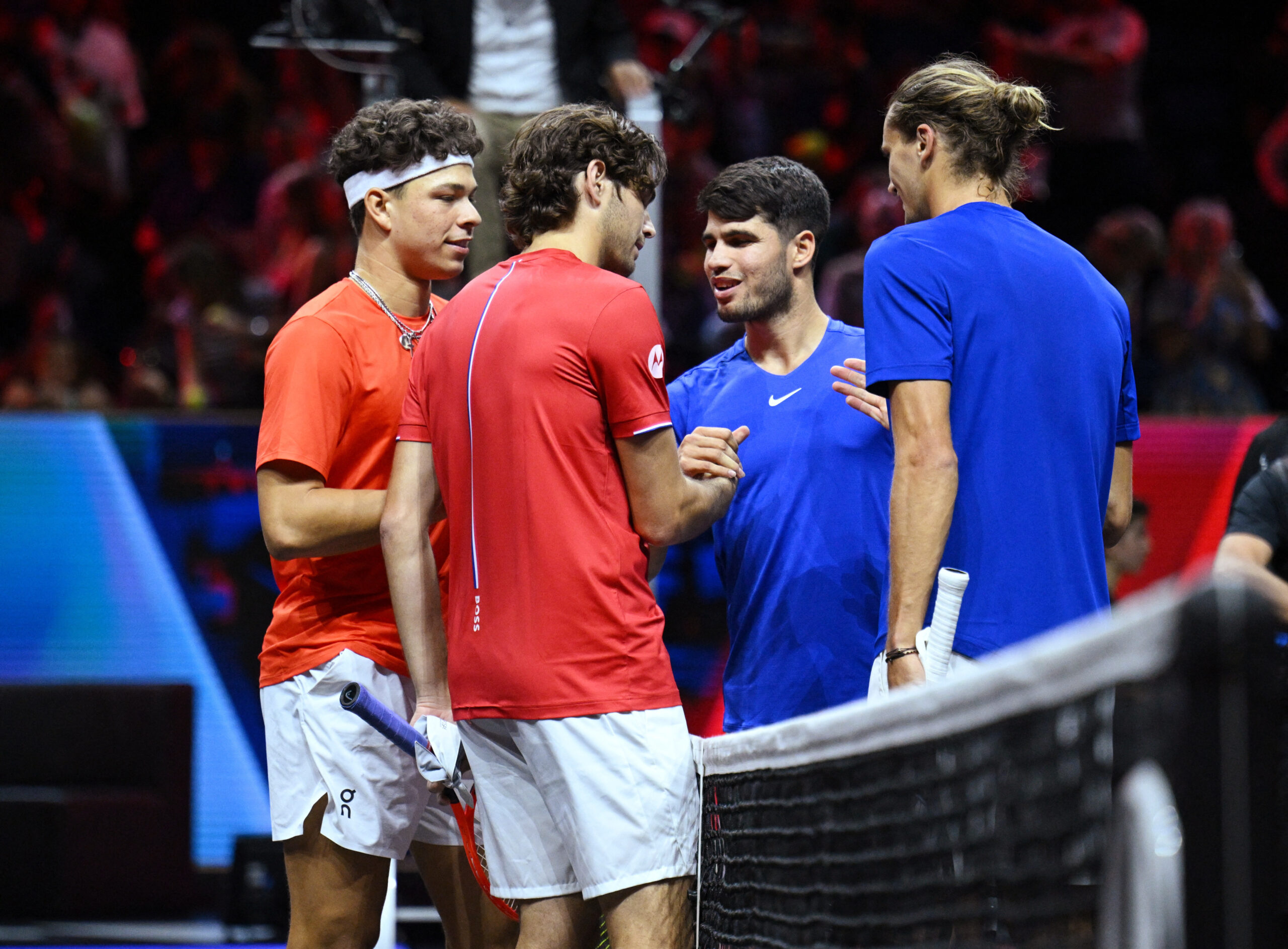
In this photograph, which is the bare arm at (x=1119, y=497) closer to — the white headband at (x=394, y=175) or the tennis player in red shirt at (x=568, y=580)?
the tennis player in red shirt at (x=568, y=580)

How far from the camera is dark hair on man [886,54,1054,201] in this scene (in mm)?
2787

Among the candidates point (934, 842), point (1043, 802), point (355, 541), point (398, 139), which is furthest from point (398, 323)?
point (1043, 802)

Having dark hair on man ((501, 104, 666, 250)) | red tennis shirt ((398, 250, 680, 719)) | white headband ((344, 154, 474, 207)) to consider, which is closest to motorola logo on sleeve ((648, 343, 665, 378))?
red tennis shirt ((398, 250, 680, 719))

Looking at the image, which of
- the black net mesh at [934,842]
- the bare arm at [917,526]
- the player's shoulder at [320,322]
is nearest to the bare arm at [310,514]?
the player's shoulder at [320,322]

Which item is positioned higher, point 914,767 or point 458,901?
point 914,767

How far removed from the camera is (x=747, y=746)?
8.45 ft

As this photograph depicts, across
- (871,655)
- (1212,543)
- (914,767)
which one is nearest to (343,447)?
(871,655)

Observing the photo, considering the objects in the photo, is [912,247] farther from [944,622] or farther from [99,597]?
[99,597]

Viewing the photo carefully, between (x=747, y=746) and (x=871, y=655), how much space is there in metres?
0.83

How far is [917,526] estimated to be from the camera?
2.58 m

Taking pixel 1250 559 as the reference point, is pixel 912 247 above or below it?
above

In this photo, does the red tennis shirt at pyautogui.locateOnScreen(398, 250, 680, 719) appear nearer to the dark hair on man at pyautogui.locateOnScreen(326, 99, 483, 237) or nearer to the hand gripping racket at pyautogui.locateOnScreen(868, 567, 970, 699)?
the hand gripping racket at pyautogui.locateOnScreen(868, 567, 970, 699)

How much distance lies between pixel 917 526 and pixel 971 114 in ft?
2.64

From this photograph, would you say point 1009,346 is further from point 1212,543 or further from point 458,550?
point 1212,543
